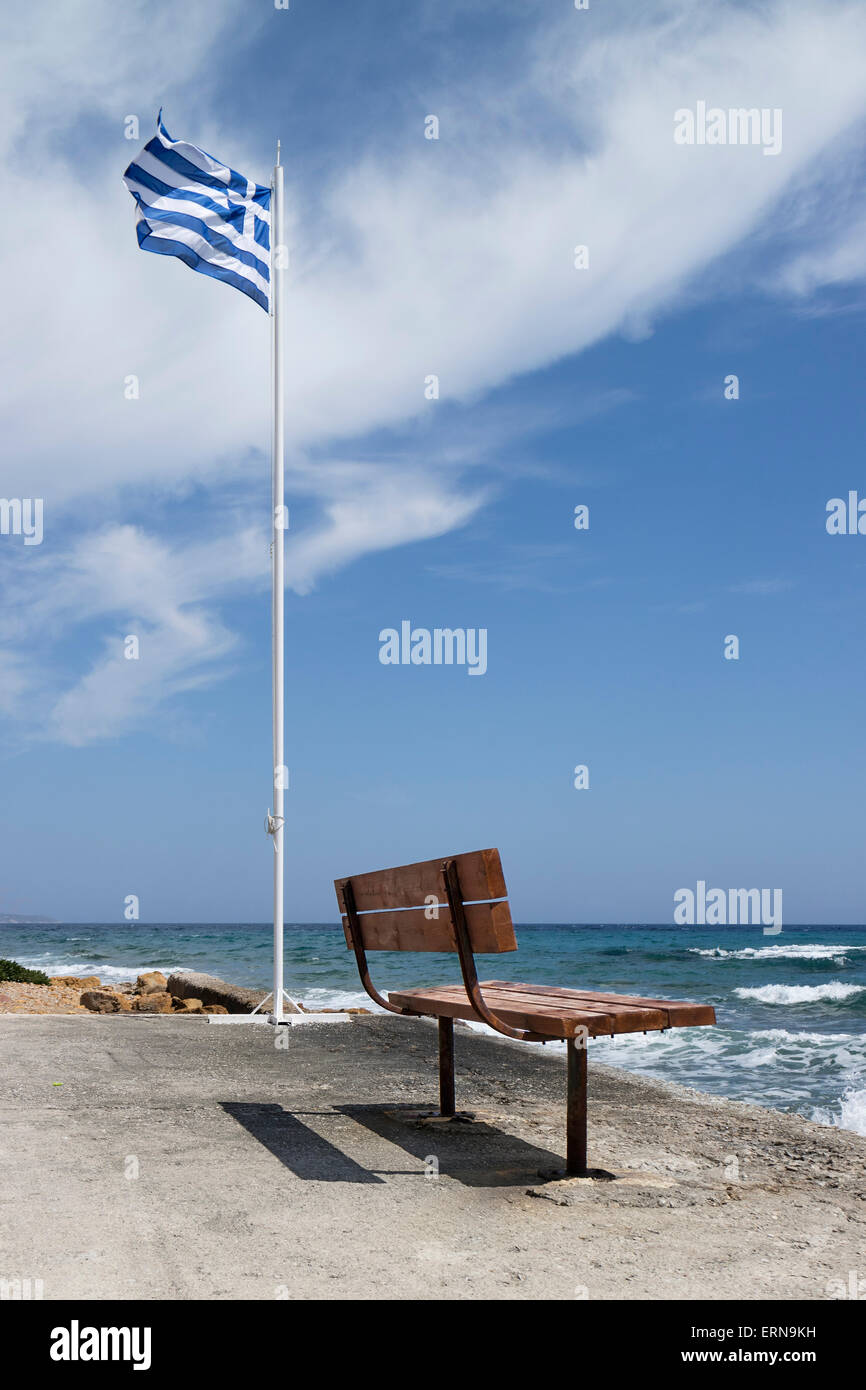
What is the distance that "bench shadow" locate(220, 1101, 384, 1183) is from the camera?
3.87 m

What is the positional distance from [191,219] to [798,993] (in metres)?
18.3

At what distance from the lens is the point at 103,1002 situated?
11398mm

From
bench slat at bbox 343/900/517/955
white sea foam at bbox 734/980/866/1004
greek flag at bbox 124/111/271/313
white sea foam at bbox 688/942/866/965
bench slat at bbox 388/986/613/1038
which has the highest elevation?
greek flag at bbox 124/111/271/313

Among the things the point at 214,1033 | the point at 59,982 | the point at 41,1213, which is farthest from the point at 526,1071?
the point at 59,982

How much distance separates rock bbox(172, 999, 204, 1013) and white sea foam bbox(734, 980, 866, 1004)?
11.7 metres

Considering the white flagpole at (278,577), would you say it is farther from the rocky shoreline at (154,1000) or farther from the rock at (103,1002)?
the rock at (103,1002)

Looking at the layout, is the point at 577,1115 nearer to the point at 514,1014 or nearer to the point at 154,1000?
the point at 514,1014

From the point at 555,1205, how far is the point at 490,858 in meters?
1.13

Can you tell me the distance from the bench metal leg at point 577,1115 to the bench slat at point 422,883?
0.69m

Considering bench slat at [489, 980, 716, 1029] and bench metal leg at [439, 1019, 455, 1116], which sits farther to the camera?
bench metal leg at [439, 1019, 455, 1116]

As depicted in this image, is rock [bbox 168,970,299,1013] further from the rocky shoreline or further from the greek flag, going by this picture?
the greek flag

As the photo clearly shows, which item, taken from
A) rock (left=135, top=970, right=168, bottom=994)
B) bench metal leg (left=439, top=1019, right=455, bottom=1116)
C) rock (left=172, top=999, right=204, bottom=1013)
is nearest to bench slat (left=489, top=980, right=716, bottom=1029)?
bench metal leg (left=439, top=1019, right=455, bottom=1116)
